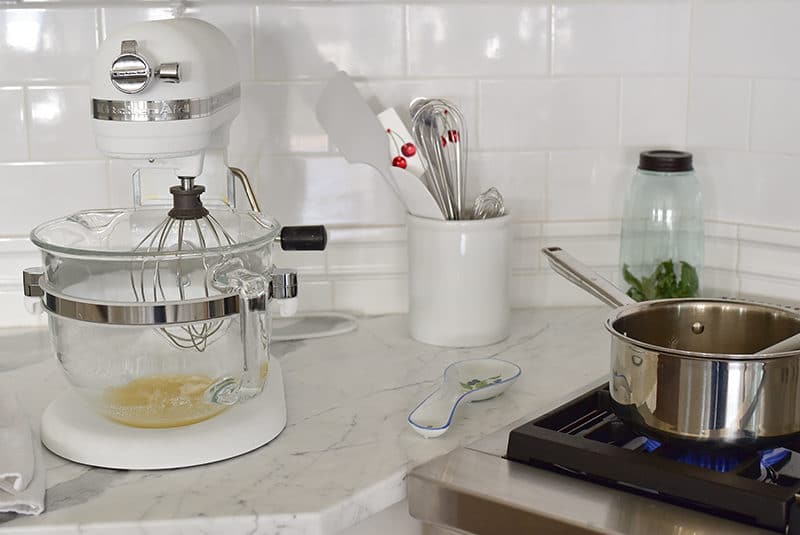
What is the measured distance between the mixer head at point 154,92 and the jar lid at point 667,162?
583 millimetres

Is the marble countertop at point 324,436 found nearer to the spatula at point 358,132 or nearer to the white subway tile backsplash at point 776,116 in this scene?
the spatula at point 358,132

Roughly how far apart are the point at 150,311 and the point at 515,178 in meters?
0.65

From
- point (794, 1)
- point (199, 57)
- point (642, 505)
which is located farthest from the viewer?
point (794, 1)

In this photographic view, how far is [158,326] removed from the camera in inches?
35.1

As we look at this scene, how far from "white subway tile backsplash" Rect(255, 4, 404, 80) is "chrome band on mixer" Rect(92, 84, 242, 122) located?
35 cm

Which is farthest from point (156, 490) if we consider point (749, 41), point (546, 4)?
point (749, 41)

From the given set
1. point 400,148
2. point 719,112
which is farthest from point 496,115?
point 719,112

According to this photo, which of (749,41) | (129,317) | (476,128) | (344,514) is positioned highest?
(749,41)

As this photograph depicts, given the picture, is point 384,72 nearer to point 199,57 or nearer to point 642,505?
point 199,57

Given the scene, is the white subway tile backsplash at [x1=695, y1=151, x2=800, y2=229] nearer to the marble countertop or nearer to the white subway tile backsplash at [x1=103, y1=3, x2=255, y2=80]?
the marble countertop

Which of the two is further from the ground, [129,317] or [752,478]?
[129,317]

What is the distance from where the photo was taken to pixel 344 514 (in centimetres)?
84

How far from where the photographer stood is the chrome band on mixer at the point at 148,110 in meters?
0.93

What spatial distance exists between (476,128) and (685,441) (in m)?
0.63
